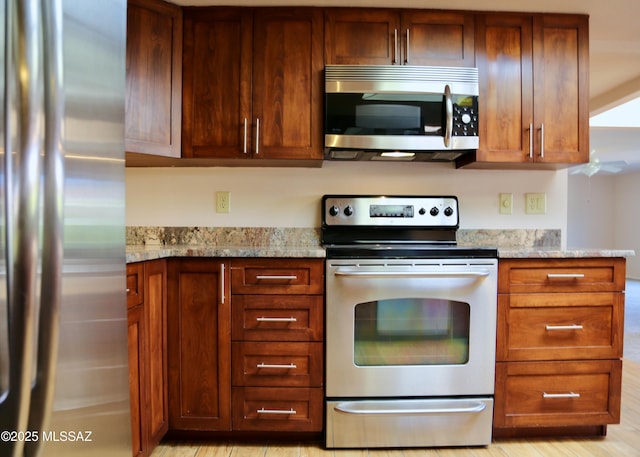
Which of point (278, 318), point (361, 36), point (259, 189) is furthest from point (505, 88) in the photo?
point (278, 318)

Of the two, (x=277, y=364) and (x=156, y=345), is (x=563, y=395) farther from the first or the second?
(x=156, y=345)

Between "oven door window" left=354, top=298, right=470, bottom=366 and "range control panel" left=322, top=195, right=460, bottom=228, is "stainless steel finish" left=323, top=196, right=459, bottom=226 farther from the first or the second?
"oven door window" left=354, top=298, right=470, bottom=366

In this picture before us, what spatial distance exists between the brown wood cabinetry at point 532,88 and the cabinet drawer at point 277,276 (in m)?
1.02

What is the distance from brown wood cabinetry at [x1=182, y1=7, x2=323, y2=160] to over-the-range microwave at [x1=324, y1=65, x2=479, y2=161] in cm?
11

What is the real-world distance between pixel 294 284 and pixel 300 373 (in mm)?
392

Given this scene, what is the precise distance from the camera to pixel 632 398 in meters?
1.96

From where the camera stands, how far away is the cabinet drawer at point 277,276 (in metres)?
1.49

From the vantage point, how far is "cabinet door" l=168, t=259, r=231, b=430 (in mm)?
1491

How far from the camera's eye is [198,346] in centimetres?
150

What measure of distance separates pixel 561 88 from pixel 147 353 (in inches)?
89.8

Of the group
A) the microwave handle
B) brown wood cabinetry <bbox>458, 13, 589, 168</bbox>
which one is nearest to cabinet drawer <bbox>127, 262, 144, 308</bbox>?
the microwave handle

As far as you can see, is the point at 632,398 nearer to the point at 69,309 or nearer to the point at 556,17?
the point at 556,17

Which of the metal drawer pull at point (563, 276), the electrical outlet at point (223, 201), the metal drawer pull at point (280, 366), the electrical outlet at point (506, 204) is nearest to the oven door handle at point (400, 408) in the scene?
the metal drawer pull at point (280, 366)

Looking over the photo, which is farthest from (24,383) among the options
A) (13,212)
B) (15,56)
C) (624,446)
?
(624,446)
